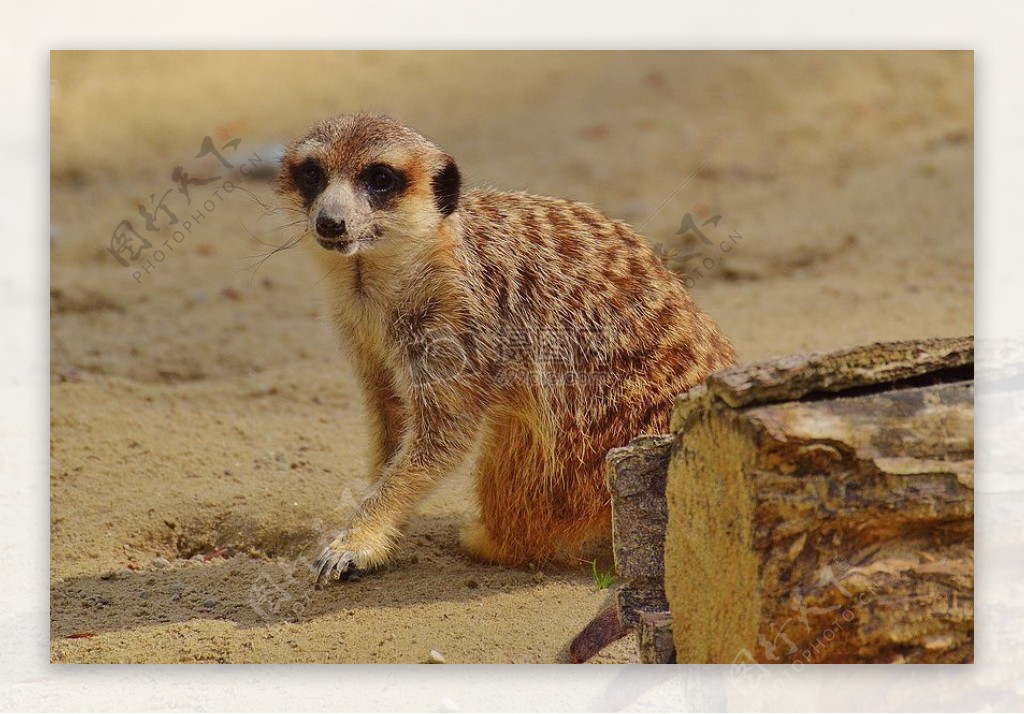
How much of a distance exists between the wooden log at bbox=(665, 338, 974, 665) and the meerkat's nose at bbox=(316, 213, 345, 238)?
0.96m

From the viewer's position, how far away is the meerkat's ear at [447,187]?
303cm

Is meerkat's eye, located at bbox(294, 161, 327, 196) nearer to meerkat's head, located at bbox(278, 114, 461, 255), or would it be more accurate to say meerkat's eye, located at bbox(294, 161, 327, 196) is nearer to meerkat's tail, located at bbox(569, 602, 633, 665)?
meerkat's head, located at bbox(278, 114, 461, 255)

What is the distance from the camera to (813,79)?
7.63 metres

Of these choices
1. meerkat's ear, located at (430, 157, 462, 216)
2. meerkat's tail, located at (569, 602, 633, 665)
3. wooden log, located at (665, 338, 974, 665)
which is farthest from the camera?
meerkat's ear, located at (430, 157, 462, 216)

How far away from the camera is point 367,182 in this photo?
290 cm

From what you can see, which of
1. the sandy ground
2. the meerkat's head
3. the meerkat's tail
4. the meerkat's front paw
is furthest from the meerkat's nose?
the meerkat's tail

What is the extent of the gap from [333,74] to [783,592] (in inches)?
219

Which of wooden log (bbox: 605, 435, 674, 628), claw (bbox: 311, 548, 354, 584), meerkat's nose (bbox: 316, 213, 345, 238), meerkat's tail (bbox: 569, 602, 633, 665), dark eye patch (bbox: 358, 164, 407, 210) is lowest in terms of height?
meerkat's tail (bbox: 569, 602, 633, 665)

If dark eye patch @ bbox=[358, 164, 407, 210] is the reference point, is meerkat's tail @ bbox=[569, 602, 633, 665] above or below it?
below

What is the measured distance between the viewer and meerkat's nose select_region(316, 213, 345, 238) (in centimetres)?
279

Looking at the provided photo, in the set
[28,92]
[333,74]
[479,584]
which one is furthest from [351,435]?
[333,74]

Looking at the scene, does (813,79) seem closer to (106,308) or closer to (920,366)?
(106,308)

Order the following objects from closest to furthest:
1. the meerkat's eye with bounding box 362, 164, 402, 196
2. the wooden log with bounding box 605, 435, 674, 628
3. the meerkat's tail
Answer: the wooden log with bounding box 605, 435, 674, 628, the meerkat's tail, the meerkat's eye with bounding box 362, 164, 402, 196

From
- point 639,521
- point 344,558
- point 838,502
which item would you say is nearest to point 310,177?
point 344,558
